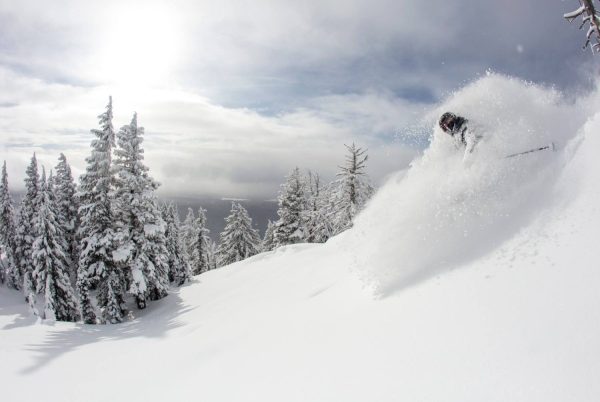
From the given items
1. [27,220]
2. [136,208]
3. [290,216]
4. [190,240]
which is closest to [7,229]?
[27,220]

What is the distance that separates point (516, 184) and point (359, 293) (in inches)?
179

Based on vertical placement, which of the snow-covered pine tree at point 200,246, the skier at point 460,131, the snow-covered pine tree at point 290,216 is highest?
the skier at point 460,131

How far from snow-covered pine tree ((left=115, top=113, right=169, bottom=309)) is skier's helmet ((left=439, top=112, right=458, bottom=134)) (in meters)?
20.8

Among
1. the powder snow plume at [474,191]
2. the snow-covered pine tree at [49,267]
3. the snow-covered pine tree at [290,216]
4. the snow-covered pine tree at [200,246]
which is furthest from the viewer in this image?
the snow-covered pine tree at [200,246]

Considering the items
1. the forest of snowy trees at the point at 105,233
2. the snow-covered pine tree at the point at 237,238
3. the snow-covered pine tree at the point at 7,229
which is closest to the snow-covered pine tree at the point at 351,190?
the forest of snowy trees at the point at 105,233

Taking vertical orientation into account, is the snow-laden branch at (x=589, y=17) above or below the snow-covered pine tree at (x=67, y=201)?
above

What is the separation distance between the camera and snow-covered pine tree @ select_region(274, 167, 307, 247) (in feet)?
143

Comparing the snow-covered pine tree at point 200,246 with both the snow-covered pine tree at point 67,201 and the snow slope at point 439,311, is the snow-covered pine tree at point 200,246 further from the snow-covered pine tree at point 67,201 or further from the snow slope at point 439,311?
the snow slope at point 439,311

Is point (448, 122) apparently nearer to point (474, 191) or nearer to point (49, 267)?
point (474, 191)

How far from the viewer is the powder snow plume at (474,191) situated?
761 cm

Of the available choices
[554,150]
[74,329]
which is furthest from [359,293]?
[74,329]

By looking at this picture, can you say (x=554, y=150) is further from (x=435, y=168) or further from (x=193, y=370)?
(x=193, y=370)

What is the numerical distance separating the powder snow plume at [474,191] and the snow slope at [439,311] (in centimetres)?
4

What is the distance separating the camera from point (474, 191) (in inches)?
332
